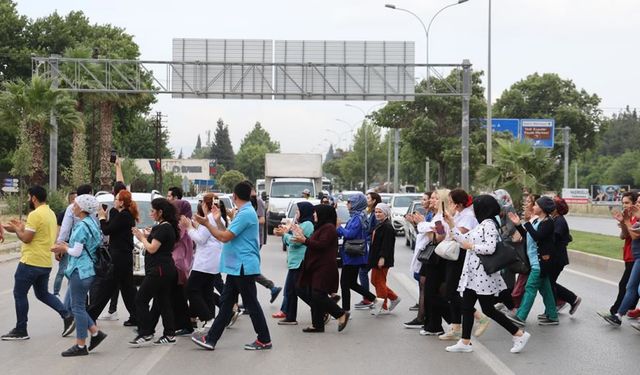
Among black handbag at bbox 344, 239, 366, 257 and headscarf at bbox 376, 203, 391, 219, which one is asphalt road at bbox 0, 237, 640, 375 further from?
Answer: headscarf at bbox 376, 203, 391, 219

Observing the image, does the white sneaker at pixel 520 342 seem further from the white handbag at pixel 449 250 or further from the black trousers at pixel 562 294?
the black trousers at pixel 562 294

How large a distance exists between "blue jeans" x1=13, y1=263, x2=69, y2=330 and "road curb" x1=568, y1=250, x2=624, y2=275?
12881mm

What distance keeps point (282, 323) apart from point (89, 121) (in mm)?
55113

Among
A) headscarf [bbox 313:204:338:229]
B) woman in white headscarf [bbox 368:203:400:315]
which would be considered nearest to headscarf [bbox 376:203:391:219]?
woman in white headscarf [bbox 368:203:400:315]

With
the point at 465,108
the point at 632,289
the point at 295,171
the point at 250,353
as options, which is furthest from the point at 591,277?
the point at 295,171

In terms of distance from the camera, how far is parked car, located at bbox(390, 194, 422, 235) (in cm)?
3316

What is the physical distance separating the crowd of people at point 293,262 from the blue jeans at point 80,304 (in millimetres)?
11

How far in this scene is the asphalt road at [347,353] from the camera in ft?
28.4

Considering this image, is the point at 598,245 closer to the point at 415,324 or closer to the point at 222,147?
the point at 415,324

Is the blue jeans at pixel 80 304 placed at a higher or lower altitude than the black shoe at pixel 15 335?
higher

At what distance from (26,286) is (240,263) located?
2515 mm

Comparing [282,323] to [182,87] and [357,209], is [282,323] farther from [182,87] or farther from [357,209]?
[182,87]

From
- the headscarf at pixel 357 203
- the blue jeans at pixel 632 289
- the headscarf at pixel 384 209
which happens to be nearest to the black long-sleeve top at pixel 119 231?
the headscarf at pixel 357 203

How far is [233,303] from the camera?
9508mm
